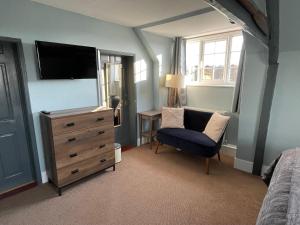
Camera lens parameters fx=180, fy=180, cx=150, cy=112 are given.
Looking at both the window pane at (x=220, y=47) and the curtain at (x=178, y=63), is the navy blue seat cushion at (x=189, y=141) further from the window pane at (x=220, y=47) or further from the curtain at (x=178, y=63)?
the window pane at (x=220, y=47)

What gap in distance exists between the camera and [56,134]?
2.16 m

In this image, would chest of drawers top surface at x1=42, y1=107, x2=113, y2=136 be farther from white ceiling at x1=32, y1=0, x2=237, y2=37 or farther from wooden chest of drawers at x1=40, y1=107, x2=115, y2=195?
white ceiling at x1=32, y1=0, x2=237, y2=37

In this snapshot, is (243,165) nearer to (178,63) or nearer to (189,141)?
(189,141)

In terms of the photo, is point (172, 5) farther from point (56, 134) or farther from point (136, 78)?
point (56, 134)

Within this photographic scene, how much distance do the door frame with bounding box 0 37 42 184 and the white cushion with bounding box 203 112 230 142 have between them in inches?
103

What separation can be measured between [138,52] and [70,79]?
1.48 m

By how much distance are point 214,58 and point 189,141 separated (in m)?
1.89

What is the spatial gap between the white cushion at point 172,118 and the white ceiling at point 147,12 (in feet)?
4.96

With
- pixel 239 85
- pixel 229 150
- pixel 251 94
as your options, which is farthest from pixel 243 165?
pixel 239 85

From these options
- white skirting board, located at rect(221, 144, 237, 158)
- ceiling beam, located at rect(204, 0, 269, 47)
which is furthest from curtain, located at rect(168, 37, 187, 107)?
ceiling beam, located at rect(204, 0, 269, 47)

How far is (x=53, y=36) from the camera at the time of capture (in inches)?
94.0

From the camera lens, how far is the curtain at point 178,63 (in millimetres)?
3887

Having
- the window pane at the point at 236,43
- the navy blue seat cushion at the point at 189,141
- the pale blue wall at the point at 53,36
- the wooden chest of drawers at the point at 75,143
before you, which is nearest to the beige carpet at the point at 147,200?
the wooden chest of drawers at the point at 75,143

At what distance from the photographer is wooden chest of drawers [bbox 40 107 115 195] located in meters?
2.20
